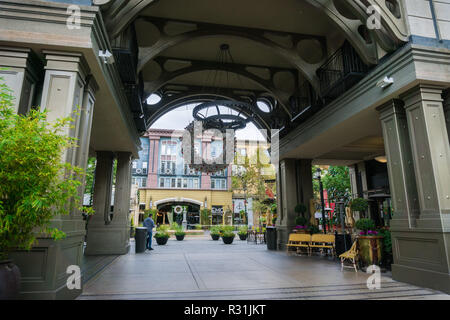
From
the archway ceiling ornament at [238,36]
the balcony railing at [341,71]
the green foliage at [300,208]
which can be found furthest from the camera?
the green foliage at [300,208]

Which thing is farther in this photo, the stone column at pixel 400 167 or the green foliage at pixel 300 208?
the green foliage at pixel 300 208

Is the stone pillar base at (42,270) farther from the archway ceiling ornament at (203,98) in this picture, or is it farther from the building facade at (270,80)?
the archway ceiling ornament at (203,98)

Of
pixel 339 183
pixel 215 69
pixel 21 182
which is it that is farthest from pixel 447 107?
pixel 339 183

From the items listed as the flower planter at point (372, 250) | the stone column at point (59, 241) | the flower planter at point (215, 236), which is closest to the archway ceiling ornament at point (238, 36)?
the stone column at point (59, 241)

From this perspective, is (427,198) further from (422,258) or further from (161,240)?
(161,240)

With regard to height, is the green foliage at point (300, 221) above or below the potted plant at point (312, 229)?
above

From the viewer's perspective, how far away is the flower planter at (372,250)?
731 centimetres

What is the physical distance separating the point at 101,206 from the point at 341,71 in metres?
10.4

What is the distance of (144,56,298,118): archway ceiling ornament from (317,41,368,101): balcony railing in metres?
2.40

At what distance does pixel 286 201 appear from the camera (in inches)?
500

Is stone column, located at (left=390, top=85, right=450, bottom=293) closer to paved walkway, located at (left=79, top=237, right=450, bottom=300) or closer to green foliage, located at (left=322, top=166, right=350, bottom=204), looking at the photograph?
paved walkway, located at (left=79, top=237, right=450, bottom=300)

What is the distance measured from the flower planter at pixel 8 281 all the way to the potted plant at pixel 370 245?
7.47m

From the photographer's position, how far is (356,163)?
15891mm

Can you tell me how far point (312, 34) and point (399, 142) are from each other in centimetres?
569
